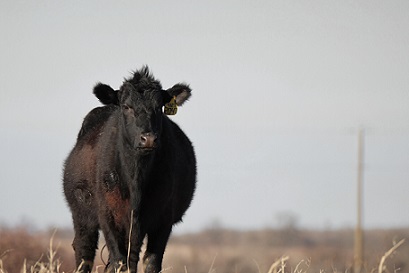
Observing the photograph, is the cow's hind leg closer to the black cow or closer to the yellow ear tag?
the black cow

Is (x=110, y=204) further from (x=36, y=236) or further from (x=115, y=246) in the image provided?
(x=36, y=236)

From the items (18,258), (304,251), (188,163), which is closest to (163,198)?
(188,163)

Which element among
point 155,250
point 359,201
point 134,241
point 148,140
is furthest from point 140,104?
point 359,201

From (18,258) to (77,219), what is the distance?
44.5 feet

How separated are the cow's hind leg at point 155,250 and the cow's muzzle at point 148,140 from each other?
1333 mm

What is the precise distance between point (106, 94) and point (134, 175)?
1312 mm

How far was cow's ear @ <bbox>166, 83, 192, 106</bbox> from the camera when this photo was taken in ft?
39.4

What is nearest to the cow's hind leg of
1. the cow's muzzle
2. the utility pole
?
the cow's muzzle

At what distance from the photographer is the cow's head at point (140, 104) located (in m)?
10.5

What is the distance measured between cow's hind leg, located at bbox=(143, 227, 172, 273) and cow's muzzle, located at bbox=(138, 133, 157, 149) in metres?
1.33

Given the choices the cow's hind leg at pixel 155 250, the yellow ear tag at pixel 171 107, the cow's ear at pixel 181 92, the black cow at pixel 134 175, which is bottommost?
the cow's hind leg at pixel 155 250

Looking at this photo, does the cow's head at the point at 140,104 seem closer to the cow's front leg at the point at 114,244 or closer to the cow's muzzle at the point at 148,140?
the cow's muzzle at the point at 148,140

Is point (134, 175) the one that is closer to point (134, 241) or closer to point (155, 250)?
point (134, 241)

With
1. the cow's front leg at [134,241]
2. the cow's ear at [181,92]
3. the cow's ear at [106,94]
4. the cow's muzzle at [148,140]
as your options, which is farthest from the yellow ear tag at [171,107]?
the cow's front leg at [134,241]
